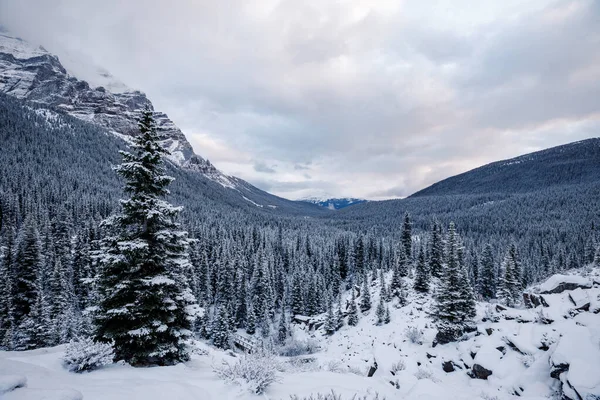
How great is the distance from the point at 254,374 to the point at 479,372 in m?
11.2

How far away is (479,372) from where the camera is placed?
1248 centimetres

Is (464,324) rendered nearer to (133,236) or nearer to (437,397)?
(437,397)

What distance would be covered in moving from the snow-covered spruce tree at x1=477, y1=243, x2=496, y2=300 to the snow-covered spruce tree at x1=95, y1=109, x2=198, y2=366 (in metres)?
59.3

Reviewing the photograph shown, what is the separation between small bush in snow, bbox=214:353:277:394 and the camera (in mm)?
6652

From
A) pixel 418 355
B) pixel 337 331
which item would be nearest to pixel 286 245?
pixel 337 331

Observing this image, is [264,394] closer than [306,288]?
Yes

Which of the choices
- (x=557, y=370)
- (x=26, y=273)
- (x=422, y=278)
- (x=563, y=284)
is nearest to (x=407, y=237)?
(x=422, y=278)

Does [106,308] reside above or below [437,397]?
above

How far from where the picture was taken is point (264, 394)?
6.48m

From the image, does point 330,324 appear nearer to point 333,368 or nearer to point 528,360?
point 333,368

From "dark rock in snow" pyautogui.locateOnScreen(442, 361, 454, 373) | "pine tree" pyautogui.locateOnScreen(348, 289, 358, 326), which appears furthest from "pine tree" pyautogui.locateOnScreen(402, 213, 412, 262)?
"dark rock in snow" pyautogui.locateOnScreen(442, 361, 454, 373)

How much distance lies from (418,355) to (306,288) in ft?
138

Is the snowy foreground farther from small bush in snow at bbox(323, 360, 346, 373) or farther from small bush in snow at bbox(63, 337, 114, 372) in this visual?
small bush in snow at bbox(323, 360, 346, 373)

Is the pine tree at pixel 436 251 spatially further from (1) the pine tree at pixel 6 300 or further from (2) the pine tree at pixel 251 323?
(1) the pine tree at pixel 6 300
